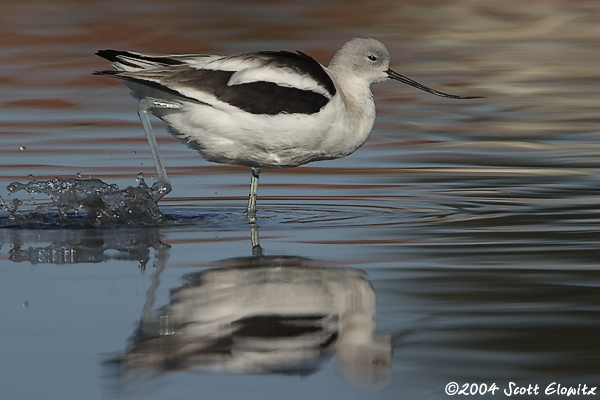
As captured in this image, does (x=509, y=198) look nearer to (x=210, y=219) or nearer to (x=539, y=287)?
(x=210, y=219)

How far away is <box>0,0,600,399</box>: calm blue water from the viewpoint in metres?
4.45

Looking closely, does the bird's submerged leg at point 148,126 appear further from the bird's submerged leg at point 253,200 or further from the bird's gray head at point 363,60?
the bird's gray head at point 363,60

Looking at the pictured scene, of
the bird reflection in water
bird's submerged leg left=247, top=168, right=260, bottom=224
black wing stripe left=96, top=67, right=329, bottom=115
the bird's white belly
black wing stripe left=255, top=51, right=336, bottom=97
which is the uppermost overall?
black wing stripe left=255, top=51, right=336, bottom=97

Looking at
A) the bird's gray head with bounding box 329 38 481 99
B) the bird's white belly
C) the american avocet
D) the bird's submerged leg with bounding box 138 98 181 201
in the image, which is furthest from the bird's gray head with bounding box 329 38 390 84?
the bird's submerged leg with bounding box 138 98 181 201

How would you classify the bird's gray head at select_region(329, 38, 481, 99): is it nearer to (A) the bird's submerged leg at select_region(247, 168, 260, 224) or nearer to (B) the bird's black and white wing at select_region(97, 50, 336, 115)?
(B) the bird's black and white wing at select_region(97, 50, 336, 115)

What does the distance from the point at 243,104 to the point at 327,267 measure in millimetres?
1903

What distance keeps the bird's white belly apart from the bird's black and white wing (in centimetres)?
5

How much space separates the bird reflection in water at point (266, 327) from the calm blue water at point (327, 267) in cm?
1

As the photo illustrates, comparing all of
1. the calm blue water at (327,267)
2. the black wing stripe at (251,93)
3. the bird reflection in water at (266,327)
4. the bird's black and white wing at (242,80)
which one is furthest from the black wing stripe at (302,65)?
the bird reflection in water at (266,327)

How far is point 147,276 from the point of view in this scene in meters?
6.07

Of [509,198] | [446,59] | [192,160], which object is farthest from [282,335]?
[446,59]

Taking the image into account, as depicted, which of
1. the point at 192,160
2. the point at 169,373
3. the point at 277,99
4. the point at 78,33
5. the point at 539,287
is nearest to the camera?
the point at 169,373

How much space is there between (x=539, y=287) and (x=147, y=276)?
6.10 feet

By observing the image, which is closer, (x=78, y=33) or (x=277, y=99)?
(x=277, y=99)
